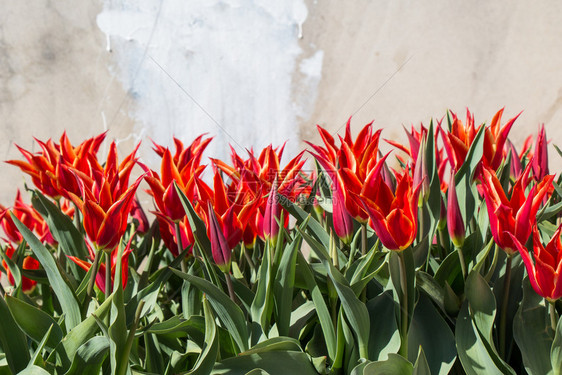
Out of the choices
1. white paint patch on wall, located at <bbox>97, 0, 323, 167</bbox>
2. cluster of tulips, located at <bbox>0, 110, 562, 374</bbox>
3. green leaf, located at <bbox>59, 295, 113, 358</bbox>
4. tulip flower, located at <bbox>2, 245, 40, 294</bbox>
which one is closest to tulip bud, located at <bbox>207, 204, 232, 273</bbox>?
cluster of tulips, located at <bbox>0, 110, 562, 374</bbox>

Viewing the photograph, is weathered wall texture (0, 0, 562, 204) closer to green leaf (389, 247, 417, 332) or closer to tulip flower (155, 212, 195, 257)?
tulip flower (155, 212, 195, 257)

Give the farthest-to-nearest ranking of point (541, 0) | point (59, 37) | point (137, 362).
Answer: point (59, 37) < point (541, 0) < point (137, 362)

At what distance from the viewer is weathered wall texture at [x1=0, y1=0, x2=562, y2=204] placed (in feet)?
5.70

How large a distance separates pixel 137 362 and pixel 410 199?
334 millimetres

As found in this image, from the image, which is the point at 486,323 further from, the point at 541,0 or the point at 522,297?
the point at 541,0

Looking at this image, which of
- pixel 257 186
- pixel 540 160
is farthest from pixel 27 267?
pixel 540 160

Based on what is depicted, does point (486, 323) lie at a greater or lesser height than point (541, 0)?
lesser

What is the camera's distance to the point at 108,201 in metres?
0.56

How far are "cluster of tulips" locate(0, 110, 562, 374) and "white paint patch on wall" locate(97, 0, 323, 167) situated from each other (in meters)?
1.16

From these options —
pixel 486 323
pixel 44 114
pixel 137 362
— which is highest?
pixel 44 114

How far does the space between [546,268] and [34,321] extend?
46cm

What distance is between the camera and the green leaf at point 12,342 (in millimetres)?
501

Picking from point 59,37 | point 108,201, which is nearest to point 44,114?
point 59,37

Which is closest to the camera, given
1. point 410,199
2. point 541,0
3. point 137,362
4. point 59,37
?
point 410,199
